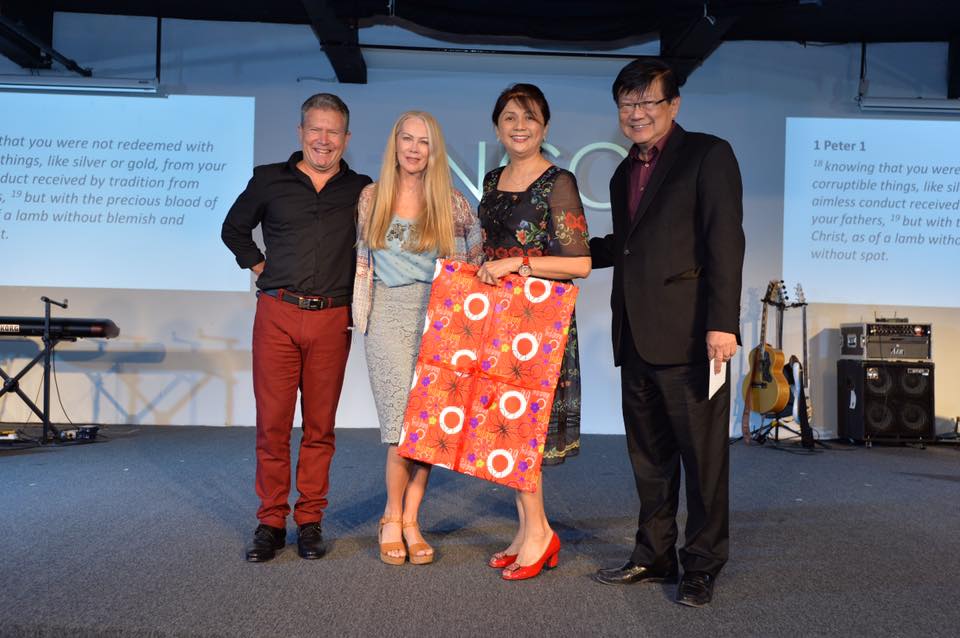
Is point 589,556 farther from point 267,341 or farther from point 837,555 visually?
point 267,341

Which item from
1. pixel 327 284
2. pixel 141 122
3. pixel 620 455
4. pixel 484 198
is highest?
pixel 141 122

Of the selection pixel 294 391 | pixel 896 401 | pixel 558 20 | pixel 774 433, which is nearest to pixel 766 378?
pixel 774 433

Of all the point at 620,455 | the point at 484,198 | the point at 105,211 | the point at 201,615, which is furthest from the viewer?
the point at 105,211

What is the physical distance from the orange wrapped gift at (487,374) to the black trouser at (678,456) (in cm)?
29

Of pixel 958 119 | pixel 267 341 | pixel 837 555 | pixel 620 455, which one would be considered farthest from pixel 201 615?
pixel 958 119

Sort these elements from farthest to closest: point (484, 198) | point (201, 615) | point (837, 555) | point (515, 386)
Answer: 1. point (837, 555)
2. point (484, 198)
3. point (515, 386)
4. point (201, 615)

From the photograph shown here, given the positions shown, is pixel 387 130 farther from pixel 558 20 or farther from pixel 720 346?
pixel 720 346

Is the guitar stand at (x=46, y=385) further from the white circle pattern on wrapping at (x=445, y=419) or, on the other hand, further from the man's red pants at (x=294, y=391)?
the white circle pattern on wrapping at (x=445, y=419)

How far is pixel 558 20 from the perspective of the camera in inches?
226

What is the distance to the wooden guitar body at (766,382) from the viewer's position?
18.6 feet

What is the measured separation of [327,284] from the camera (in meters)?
2.65

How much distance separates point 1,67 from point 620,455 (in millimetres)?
6039

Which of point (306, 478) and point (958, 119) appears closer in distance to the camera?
point (306, 478)

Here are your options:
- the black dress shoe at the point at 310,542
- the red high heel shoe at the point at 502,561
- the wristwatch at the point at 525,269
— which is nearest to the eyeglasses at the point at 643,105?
the wristwatch at the point at 525,269
